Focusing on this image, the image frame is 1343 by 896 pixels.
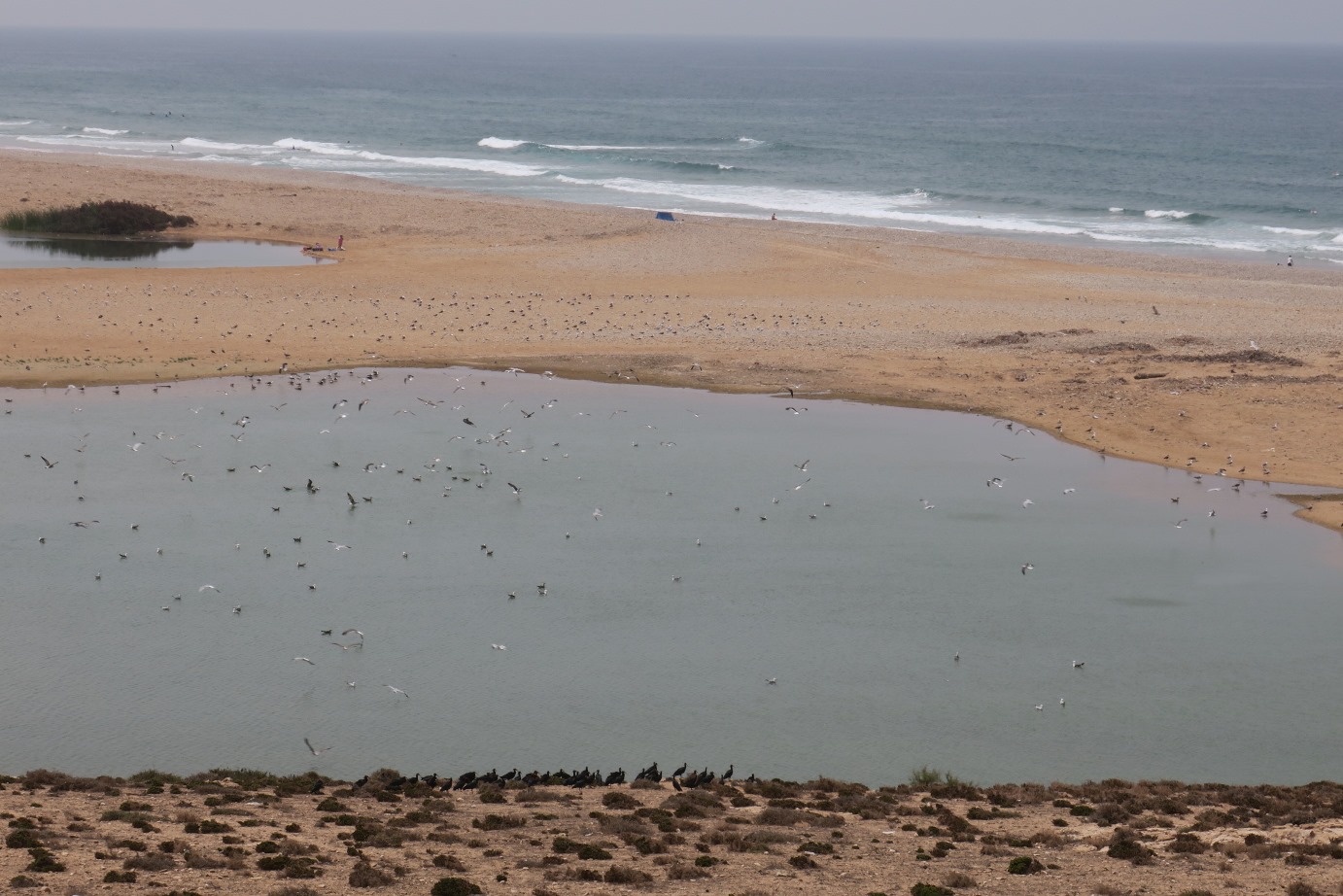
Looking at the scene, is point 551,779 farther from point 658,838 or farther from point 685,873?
point 685,873

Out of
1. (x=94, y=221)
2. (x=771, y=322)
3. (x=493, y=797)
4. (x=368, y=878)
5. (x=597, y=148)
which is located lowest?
(x=493, y=797)

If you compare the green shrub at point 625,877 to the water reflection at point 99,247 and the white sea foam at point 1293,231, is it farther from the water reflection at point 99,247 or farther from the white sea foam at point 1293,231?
the white sea foam at point 1293,231

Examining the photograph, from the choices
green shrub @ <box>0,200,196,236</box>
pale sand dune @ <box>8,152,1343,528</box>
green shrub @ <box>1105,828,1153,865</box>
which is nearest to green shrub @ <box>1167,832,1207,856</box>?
green shrub @ <box>1105,828,1153,865</box>

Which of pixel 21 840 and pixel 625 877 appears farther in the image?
pixel 21 840

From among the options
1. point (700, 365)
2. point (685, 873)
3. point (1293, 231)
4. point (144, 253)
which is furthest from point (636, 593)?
point (1293, 231)

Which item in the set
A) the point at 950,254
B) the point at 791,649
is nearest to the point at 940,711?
the point at 791,649

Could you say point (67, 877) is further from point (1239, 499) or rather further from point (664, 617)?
point (1239, 499)
